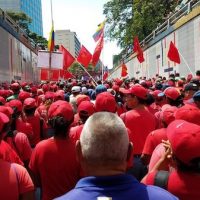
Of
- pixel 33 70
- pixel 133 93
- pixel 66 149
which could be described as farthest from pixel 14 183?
pixel 33 70

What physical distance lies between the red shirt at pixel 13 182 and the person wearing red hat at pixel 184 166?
0.86 metres

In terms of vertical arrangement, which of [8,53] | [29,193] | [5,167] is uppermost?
[8,53]

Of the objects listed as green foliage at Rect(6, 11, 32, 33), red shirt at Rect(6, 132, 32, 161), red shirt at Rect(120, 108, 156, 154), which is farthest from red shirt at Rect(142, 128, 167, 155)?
green foliage at Rect(6, 11, 32, 33)

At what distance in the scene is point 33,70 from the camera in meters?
43.0

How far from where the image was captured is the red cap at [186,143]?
2.69m

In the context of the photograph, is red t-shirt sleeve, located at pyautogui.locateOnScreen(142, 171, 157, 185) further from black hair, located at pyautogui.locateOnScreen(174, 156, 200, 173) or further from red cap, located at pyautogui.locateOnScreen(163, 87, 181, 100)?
red cap, located at pyautogui.locateOnScreen(163, 87, 181, 100)

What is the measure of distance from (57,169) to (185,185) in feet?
5.08

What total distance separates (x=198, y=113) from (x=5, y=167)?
6.11ft

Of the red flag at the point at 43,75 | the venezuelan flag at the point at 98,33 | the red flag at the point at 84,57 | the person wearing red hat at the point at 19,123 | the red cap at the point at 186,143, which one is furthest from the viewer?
the red flag at the point at 43,75

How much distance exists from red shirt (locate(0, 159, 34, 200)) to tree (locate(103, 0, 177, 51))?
1394 inches

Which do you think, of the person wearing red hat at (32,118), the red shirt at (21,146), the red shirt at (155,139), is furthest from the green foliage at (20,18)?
the red shirt at (155,139)

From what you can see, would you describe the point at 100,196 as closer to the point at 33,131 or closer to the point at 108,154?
the point at 108,154

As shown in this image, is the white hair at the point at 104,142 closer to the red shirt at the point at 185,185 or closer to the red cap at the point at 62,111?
the red shirt at the point at 185,185

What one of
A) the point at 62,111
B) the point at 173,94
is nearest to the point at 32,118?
the point at 173,94
